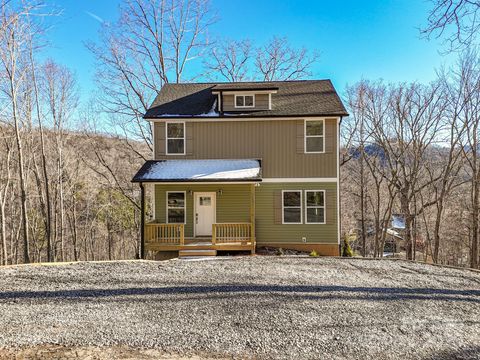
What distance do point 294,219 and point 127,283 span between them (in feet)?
23.8

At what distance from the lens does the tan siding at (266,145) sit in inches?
472

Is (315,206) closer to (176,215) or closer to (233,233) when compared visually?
(233,233)

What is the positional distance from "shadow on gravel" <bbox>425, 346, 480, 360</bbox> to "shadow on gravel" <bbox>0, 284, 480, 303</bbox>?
1.79 metres

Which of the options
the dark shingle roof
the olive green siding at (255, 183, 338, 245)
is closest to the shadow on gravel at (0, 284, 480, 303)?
the olive green siding at (255, 183, 338, 245)

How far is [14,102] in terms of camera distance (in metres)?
12.6

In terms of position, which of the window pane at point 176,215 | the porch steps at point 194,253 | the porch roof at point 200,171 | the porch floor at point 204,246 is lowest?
the porch steps at point 194,253

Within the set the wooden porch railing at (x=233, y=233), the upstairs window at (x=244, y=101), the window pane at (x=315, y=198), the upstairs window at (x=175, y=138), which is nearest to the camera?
the wooden porch railing at (x=233, y=233)

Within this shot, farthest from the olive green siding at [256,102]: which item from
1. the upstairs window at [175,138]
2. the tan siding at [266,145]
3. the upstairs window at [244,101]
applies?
the upstairs window at [175,138]

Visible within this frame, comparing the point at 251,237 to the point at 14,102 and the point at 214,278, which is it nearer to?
the point at 214,278

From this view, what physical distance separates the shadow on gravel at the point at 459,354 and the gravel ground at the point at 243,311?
0.07 feet

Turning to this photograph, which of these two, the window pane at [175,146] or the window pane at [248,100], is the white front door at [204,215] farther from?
the window pane at [248,100]

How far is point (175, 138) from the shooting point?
41.3 feet

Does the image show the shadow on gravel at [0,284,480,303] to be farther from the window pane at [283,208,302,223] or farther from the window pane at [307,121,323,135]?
the window pane at [307,121,323,135]

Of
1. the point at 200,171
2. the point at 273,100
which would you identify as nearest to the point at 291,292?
the point at 200,171
